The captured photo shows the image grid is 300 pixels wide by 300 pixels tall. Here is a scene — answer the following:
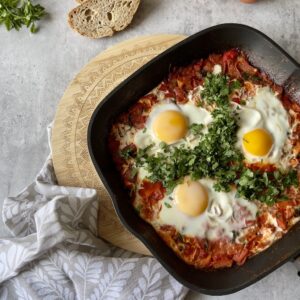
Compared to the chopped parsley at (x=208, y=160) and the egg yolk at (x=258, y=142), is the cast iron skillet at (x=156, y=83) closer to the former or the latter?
the chopped parsley at (x=208, y=160)

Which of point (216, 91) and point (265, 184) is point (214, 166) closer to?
point (265, 184)

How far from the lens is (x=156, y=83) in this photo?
4191 millimetres

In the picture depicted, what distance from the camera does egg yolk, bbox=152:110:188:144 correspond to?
3949mm

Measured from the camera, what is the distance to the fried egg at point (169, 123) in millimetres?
3957

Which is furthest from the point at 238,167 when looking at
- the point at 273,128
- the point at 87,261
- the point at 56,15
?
the point at 56,15

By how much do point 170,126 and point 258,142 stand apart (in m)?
0.76

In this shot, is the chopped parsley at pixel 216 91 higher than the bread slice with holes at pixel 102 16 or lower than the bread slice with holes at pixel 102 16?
lower

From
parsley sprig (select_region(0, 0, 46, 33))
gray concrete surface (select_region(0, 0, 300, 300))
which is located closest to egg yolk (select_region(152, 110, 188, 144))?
gray concrete surface (select_region(0, 0, 300, 300))

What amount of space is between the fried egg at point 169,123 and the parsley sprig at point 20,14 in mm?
1568

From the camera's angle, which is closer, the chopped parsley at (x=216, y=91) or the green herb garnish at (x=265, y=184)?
the green herb garnish at (x=265, y=184)

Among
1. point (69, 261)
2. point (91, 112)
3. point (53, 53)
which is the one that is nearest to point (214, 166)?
point (91, 112)

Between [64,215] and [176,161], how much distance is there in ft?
3.51

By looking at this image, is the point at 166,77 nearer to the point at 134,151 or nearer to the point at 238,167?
the point at 134,151

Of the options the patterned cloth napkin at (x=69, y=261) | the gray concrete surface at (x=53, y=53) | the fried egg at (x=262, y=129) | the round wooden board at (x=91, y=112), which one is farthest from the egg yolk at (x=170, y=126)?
the gray concrete surface at (x=53, y=53)
